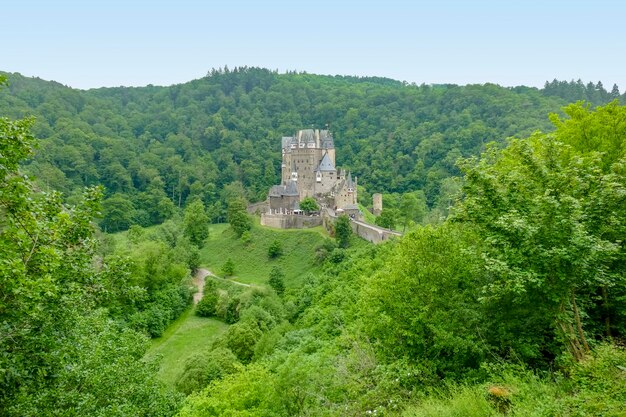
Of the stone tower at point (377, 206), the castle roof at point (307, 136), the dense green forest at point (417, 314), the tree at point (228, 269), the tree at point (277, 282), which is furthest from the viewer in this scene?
the castle roof at point (307, 136)

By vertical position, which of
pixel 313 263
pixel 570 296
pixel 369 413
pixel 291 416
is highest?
pixel 570 296

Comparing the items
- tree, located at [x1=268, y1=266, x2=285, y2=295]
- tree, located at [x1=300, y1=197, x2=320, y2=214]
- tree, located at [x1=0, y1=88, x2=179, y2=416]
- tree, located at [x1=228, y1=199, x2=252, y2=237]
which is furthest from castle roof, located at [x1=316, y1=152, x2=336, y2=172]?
tree, located at [x1=0, y1=88, x2=179, y2=416]

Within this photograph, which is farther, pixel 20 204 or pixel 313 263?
pixel 313 263

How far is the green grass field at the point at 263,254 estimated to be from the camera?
5384 cm

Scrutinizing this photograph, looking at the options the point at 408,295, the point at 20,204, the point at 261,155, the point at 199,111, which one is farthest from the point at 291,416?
the point at 199,111

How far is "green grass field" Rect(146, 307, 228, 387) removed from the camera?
3558cm

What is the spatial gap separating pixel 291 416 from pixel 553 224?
31.3 ft

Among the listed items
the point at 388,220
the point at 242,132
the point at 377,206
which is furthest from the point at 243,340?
the point at 242,132

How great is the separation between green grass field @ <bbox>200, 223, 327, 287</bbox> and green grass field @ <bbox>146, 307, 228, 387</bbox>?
366 inches

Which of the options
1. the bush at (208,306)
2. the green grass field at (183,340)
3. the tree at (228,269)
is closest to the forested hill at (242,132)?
the tree at (228,269)

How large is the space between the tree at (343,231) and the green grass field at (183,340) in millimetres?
16262

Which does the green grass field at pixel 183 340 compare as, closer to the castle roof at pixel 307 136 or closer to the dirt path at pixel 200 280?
the dirt path at pixel 200 280

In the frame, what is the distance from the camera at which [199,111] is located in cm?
16325

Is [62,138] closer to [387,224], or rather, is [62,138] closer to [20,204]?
[387,224]
